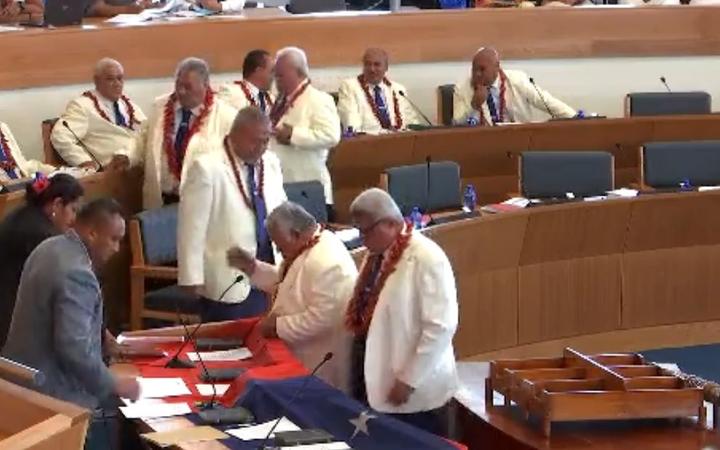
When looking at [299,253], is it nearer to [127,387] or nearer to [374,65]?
[127,387]

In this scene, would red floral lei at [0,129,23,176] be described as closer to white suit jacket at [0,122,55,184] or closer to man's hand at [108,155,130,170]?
white suit jacket at [0,122,55,184]

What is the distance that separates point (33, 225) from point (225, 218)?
1.25 metres

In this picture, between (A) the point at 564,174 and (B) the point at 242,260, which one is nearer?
(B) the point at 242,260

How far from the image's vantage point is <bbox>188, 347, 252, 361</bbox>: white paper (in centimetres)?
628

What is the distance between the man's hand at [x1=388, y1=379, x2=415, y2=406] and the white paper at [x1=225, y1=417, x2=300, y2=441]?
75 cm

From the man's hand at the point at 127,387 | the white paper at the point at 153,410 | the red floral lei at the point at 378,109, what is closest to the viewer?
the man's hand at the point at 127,387

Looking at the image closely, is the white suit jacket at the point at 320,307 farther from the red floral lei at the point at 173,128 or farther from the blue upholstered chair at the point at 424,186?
the blue upholstered chair at the point at 424,186

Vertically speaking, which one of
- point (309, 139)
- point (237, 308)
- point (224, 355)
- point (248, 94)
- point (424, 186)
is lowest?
point (237, 308)

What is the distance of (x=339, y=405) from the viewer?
5.41m

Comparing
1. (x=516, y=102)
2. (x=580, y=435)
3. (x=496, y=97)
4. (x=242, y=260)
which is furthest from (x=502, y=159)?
(x=580, y=435)

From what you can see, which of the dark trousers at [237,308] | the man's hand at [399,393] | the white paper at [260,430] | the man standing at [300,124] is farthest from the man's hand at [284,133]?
the white paper at [260,430]

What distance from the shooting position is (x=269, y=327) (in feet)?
21.1

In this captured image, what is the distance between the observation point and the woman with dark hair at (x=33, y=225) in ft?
21.1

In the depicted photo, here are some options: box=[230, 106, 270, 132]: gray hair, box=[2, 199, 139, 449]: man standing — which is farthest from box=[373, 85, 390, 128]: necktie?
box=[2, 199, 139, 449]: man standing
